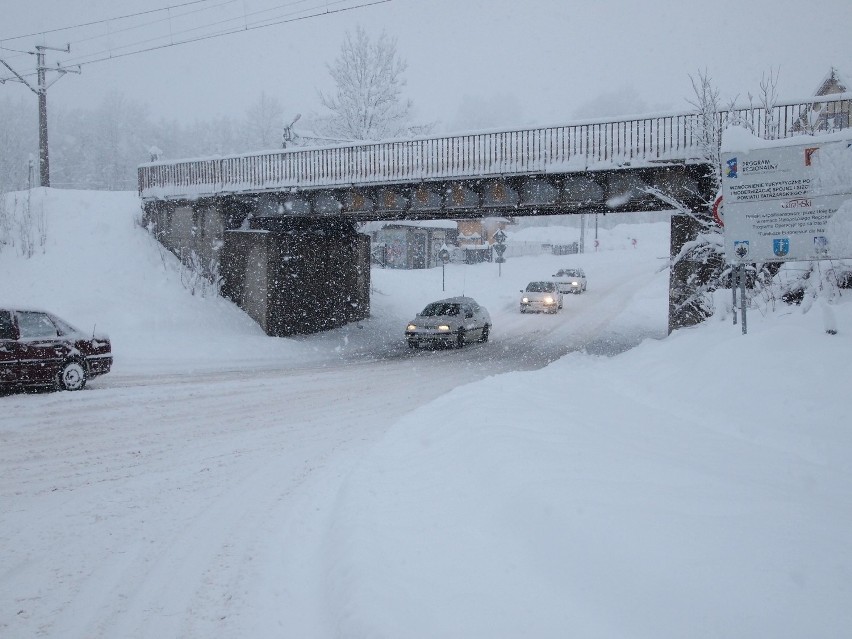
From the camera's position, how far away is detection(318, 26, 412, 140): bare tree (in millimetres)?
36469

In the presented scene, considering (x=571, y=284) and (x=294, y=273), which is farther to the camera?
(x=571, y=284)

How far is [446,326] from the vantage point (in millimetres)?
22438

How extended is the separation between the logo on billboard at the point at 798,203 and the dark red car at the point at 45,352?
13109mm

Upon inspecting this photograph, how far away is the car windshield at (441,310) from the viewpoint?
76.2ft

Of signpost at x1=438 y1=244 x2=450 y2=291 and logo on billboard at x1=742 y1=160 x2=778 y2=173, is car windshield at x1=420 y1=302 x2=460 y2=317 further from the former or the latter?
logo on billboard at x1=742 y1=160 x2=778 y2=173

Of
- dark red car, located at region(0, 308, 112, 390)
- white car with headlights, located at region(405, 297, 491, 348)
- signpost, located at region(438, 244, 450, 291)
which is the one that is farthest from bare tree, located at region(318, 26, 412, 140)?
dark red car, located at region(0, 308, 112, 390)

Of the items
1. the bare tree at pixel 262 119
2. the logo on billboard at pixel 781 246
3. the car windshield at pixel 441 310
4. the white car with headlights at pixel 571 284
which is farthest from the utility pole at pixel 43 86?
the bare tree at pixel 262 119

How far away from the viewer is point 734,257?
393 inches

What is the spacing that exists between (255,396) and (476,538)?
8508 millimetres

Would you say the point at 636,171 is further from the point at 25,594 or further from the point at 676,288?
the point at 25,594

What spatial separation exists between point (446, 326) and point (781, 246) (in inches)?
542

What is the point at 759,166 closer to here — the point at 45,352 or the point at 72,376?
the point at 72,376

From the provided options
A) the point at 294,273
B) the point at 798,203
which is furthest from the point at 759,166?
the point at 294,273

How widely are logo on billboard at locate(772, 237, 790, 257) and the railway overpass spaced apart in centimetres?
593
